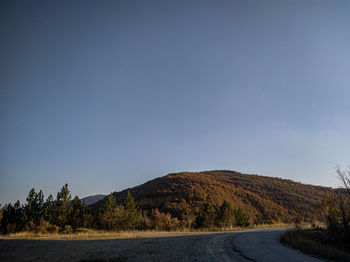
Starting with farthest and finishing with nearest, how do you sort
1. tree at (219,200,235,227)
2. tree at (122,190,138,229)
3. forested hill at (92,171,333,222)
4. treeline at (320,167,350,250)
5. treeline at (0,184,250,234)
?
forested hill at (92,171,333,222)
tree at (219,200,235,227)
tree at (122,190,138,229)
treeline at (0,184,250,234)
treeline at (320,167,350,250)

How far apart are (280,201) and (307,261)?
9197 cm

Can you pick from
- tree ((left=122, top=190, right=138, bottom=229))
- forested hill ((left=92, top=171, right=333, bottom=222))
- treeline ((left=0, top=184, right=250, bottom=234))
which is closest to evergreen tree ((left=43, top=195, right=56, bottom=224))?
treeline ((left=0, top=184, right=250, bottom=234))

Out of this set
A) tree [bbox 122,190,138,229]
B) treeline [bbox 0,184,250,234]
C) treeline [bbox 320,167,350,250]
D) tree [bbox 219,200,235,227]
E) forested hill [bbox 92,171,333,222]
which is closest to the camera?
treeline [bbox 320,167,350,250]

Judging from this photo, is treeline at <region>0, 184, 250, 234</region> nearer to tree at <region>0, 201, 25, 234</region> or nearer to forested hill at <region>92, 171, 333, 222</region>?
tree at <region>0, 201, 25, 234</region>

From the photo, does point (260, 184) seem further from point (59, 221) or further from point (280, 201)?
point (59, 221)

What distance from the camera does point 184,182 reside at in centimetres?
8725

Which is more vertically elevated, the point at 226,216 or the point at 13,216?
the point at 13,216

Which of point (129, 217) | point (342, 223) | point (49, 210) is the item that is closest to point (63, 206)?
point (49, 210)

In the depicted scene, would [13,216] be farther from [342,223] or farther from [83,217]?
[342,223]

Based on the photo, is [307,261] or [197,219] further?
[197,219]

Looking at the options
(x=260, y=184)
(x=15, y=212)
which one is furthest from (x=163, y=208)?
(x=260, y=184)

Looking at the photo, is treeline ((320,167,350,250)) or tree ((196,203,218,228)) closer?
treeline ((320,167,350,250))

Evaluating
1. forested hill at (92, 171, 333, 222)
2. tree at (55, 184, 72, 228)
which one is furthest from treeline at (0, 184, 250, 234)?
forested hill at (92, 171, 333, 222)

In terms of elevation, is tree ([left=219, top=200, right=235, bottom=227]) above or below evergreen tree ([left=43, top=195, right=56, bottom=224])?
below
